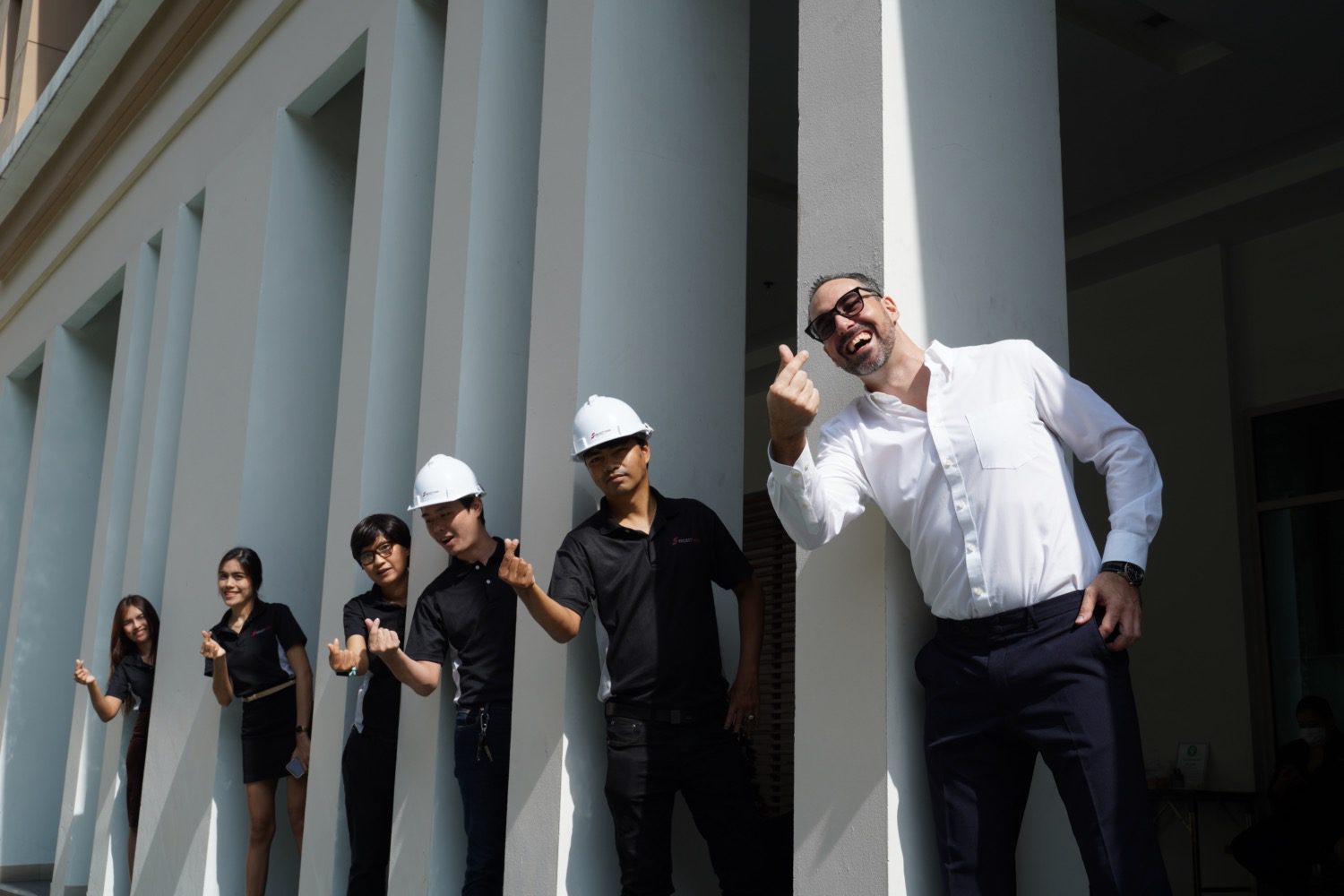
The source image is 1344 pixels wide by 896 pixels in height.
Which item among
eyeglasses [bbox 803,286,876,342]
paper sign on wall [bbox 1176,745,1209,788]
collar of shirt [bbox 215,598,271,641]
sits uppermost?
eyeglasses [bbox 803,286,876,342]

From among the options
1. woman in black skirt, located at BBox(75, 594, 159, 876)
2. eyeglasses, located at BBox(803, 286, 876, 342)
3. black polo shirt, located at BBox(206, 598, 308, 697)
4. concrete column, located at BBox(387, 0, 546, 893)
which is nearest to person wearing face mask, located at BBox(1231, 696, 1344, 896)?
concrete column, located at BBox(387, 0, 546, 893)

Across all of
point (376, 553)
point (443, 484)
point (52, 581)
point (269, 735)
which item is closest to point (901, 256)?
point (443, 484)

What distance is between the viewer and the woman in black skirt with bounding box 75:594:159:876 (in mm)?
8359

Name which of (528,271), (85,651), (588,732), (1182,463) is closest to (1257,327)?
(1182,463)

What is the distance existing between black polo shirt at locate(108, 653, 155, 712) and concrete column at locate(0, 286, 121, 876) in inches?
116

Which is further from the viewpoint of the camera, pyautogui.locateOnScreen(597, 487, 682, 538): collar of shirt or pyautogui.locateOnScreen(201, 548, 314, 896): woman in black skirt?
pyautogui.locateOnScreen(201, 548, 314, 896): woman in black skirt

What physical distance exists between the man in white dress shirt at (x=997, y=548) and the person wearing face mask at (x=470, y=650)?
2076 mm

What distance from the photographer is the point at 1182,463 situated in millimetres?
8828

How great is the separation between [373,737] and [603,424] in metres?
2.16

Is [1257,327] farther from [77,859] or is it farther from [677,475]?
[77,859]

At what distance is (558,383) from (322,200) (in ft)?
12.9

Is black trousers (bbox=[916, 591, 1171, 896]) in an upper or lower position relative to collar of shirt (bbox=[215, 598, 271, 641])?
lower

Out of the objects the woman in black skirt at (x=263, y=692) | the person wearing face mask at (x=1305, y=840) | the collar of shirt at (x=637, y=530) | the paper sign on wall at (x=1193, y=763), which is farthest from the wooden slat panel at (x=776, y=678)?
the collar of shirt at (x=637, y=530)

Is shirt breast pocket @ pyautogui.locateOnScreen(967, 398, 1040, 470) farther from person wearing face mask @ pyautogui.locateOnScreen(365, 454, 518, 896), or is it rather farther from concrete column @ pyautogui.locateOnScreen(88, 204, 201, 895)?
concrete column @ pyautogui.locateOnScreen(88, 204, 201, 895)
